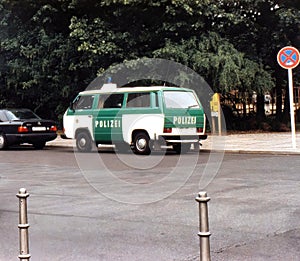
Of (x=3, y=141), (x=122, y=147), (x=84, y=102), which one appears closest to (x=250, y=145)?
(x=122, y=147)

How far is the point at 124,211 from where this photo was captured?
804 cm

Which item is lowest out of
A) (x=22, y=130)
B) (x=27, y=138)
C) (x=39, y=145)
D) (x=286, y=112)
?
(x=39, y=145)

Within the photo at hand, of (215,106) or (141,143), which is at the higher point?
(215,106)

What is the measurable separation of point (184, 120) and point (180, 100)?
594mm

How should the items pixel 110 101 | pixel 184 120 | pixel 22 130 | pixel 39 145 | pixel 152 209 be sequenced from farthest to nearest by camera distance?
pixel 39 145, pixel 22 130, pixel 110 101, pixel 184 120, pixel 152 209

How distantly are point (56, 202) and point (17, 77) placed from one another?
66.5 ft

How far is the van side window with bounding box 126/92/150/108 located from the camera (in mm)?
16969

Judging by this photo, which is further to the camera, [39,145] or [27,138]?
[39,145]

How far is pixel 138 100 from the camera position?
1706cm

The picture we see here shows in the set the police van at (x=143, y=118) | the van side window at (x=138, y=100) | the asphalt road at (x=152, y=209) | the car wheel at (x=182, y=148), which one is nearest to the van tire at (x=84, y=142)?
the police van at (x=143, y=118)

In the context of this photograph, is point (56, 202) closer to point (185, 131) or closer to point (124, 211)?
point (124, 211)

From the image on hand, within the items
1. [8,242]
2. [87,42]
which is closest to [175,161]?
[8,242]

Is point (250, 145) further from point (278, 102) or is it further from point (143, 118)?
point (278, 102)

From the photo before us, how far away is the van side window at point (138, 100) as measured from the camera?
1697 centimetres
